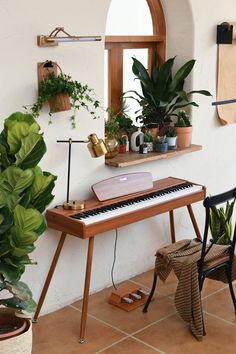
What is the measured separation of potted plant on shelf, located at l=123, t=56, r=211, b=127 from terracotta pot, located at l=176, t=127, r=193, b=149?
17cm

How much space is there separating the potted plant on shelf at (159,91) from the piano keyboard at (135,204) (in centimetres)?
64

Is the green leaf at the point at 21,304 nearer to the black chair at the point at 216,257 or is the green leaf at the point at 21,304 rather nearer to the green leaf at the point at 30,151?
the green leaf at the point at 30,151

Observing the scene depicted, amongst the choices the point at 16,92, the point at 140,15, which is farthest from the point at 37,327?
the point at 140,15

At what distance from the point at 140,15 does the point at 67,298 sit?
236 centimetres

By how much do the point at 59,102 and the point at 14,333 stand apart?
1.53 m

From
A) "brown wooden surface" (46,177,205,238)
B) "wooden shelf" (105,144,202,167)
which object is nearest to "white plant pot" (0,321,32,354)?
"brown wooden surface" (46,177,205,238)

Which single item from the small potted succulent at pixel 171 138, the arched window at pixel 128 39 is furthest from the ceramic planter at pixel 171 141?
the arched window at pixel 128 39

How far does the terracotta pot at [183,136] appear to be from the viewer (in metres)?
5.02

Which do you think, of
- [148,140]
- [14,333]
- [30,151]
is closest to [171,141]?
[148,140]

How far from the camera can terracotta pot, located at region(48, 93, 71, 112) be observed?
3.97 meters

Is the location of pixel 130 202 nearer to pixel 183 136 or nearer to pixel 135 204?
pixel 135 204

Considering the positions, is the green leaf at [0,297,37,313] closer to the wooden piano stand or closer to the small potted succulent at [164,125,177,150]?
the wooden piano stand

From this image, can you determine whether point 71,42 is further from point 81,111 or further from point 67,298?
point 67,298

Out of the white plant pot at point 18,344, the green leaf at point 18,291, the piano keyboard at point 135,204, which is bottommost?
the white plant pot at point 18,344
